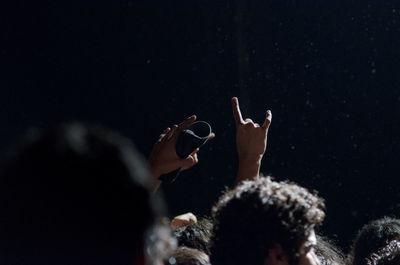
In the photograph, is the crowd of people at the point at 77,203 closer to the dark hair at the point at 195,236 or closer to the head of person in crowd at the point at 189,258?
the head of person in crowd at the point at 189,258

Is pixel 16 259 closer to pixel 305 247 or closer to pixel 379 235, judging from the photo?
pixel 305 247

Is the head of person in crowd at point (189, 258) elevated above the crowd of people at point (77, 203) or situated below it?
above

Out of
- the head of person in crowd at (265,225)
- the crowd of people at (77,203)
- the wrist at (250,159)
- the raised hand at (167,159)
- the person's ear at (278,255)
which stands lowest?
the crowd of people at (77,203)

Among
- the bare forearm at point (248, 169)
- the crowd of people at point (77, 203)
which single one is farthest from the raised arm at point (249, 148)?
the crowd of people at point (77, 203)

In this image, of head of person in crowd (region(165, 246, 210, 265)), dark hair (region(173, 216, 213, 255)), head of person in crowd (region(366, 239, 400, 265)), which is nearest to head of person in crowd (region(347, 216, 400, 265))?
head of person in crowd (region(366, 239, 400, 265))

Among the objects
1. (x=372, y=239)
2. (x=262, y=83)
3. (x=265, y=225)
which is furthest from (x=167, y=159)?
(x=262, y=83)

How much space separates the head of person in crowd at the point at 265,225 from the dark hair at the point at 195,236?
1.18ft

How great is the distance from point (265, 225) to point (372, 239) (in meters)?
0.80

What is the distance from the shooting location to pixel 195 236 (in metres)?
1.50

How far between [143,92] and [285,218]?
2365 millimetres

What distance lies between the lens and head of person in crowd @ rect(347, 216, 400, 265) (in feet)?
5.68

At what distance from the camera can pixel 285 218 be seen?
108 cm

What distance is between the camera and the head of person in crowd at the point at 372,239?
5.68ft

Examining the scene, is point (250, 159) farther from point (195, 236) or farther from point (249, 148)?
point (195, 236)
